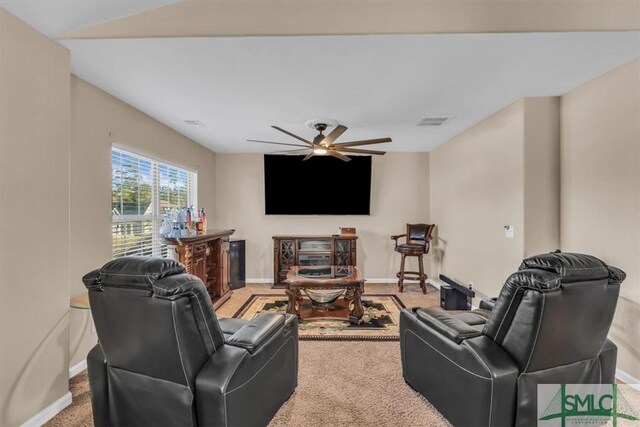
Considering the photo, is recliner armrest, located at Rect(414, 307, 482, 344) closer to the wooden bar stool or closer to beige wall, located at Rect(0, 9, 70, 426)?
beige wall, located at Rect(0, 9, 70, 426)

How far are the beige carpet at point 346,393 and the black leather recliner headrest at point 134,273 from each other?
1.22 meters

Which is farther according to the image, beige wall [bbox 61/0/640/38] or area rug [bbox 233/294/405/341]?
area rug [bbox 233/294/405/341]

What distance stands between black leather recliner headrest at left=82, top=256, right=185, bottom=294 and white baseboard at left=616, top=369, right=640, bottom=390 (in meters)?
3.41

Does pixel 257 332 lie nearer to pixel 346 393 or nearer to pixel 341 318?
pixel 346 393

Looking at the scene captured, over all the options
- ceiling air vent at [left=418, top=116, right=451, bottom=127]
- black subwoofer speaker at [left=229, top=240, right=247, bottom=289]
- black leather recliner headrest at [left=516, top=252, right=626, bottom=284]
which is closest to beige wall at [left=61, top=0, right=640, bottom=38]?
black leather recliner headrest at [left=516, top=252, right=626, bottom=284]

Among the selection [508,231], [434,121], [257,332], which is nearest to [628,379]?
[508,231]

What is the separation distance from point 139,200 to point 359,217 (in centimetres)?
369

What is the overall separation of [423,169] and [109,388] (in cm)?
546

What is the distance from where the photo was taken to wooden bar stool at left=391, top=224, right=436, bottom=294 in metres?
4.87

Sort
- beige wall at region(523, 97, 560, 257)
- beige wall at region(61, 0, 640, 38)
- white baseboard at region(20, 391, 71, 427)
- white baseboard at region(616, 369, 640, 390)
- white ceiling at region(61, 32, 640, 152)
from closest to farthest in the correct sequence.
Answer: white baseboard at region(20, 391, 71, 427), beige wall at region(61, 0, 640, 38), white ceiling at region(61, 32, 640, 152), white baseboard at region(616, 369, 640, 390), beige wall at region(523, 97, 560, 257)

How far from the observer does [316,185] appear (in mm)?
→ 5461

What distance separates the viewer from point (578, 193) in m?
2.81

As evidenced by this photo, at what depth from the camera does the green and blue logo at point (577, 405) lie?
153 cm

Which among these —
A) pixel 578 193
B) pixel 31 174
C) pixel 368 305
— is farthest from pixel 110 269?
pixel 578 193
